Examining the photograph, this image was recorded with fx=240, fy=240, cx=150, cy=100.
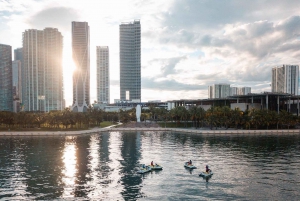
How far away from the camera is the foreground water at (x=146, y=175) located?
40.6 metres

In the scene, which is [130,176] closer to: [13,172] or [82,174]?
[82,174]

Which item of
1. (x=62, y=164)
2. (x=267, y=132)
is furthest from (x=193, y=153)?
(x=267, y=132)

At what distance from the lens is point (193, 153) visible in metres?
75.6

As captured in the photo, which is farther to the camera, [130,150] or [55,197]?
[130,150]

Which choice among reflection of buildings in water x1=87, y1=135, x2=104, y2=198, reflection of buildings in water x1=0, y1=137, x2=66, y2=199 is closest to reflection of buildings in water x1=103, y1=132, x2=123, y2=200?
reflection of buildings in water x1=87, y1=135, x2=104, y2=198

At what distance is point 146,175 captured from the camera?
5206 centimetres

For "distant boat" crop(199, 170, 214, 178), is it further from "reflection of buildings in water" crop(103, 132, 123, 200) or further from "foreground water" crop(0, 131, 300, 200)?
"reflection of buildings in water" crop(103, 132, 123, 200)

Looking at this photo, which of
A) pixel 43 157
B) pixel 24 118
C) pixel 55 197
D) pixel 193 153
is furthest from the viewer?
pixel 24 118

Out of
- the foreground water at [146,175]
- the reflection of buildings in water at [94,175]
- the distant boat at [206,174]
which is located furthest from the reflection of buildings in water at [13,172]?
the distant boat at [206,174]

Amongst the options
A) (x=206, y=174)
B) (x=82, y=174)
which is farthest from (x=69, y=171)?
(x=206, y=174)

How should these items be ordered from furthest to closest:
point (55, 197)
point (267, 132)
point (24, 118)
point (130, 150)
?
point (24, 118) < point (267, 132) < point (130, 150) < point (55, 197)

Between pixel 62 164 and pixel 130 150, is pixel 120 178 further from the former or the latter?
pixel 130 150

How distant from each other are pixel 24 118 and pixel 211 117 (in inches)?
4420

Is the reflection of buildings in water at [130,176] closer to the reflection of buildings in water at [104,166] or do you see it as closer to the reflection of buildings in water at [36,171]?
the reflection of buildings in water at [104,166]
